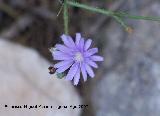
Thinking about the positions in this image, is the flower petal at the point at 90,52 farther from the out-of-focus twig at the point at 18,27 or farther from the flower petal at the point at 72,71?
the out-of-focus twig at the point at 18,27

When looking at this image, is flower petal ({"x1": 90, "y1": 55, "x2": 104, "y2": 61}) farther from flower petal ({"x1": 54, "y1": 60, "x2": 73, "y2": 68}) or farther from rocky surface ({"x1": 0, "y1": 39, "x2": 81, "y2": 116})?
rocky surface ({"x1": 0, "y1": 39, "x2": 81, "y2": 116})

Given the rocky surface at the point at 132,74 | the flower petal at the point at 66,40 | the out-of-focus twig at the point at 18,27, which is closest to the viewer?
the flower petal at the point at 66,40

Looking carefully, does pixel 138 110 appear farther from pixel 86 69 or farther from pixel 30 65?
pixel 86 69

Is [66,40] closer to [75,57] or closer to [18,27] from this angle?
[75,57]

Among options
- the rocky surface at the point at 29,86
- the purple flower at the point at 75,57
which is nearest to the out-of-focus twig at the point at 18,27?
the rocky surface at the point at 29,86

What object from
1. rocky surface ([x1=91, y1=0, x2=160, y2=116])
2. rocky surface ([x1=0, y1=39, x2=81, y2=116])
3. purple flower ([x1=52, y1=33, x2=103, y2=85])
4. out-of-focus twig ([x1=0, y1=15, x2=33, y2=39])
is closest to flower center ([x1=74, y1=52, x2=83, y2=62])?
purple flower ([x1=52, y1=33, x2=103, y2=85])

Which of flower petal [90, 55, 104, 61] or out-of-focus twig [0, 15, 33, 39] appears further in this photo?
out-of-focus twig [0, 15, 33, 39]

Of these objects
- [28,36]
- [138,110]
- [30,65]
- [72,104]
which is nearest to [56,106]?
[72,104]
